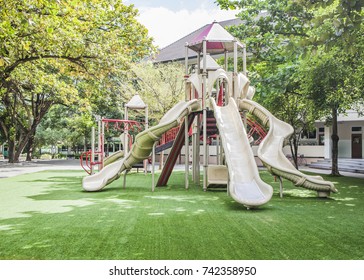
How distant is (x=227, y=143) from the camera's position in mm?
10289

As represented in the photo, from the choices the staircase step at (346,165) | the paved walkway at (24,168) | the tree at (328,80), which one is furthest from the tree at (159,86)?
the tree at (328,80)

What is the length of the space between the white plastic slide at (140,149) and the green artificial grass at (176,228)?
1.62m

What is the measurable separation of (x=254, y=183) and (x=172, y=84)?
20.2 m

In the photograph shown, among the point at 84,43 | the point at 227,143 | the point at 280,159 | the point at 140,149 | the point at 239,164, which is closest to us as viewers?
the point at 239,164

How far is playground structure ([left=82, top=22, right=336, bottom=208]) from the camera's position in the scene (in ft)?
30.7

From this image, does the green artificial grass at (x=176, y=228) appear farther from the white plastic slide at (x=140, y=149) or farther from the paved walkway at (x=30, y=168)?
the paved walkway at (x=30, y=168)

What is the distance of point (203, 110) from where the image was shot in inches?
502

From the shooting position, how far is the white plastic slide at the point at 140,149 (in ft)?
38.9

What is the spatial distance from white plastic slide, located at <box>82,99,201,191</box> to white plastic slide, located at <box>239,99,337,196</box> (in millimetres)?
2590

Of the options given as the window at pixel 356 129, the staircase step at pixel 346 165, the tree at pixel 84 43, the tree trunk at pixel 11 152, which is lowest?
the staircase step at pixel 346 165

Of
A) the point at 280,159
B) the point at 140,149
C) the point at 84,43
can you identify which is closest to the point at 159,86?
the point at 84,43

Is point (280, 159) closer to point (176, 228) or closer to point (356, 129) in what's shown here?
point (176, 228)

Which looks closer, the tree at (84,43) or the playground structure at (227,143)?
the playground structure at (227,143)

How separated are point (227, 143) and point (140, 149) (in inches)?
126
